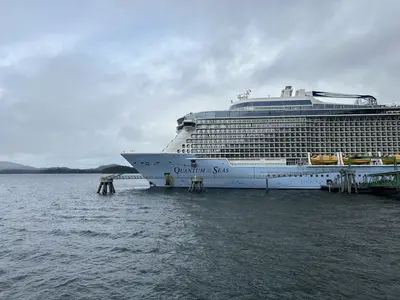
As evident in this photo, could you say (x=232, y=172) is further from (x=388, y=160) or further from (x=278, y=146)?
(x=388, y=160)

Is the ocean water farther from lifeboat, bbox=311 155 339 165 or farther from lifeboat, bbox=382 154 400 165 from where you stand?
lifeboat, bbox=382 154 400 165

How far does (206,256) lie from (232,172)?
30364 mm

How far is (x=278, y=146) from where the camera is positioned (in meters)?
46.5

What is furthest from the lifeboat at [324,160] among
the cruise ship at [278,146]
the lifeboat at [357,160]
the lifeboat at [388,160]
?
the lifeboat at [388,160]

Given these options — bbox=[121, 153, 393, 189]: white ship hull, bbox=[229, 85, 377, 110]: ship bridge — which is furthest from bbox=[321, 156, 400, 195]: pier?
bbox=[229, 85, 377, 110]: ship bridge

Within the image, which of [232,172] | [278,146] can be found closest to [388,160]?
[278,146]

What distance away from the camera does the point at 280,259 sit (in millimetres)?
13461

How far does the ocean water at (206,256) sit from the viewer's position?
34.8 feet

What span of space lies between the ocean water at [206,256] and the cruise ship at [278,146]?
19010 mm

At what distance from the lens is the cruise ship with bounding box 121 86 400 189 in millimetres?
44406

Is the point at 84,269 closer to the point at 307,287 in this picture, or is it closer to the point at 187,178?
the point at 307,287

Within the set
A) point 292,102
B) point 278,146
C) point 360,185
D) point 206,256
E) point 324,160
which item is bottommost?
point 206,256

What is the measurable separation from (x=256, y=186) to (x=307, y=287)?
1332 inches

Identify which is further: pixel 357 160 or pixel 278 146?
pixel 278 146
